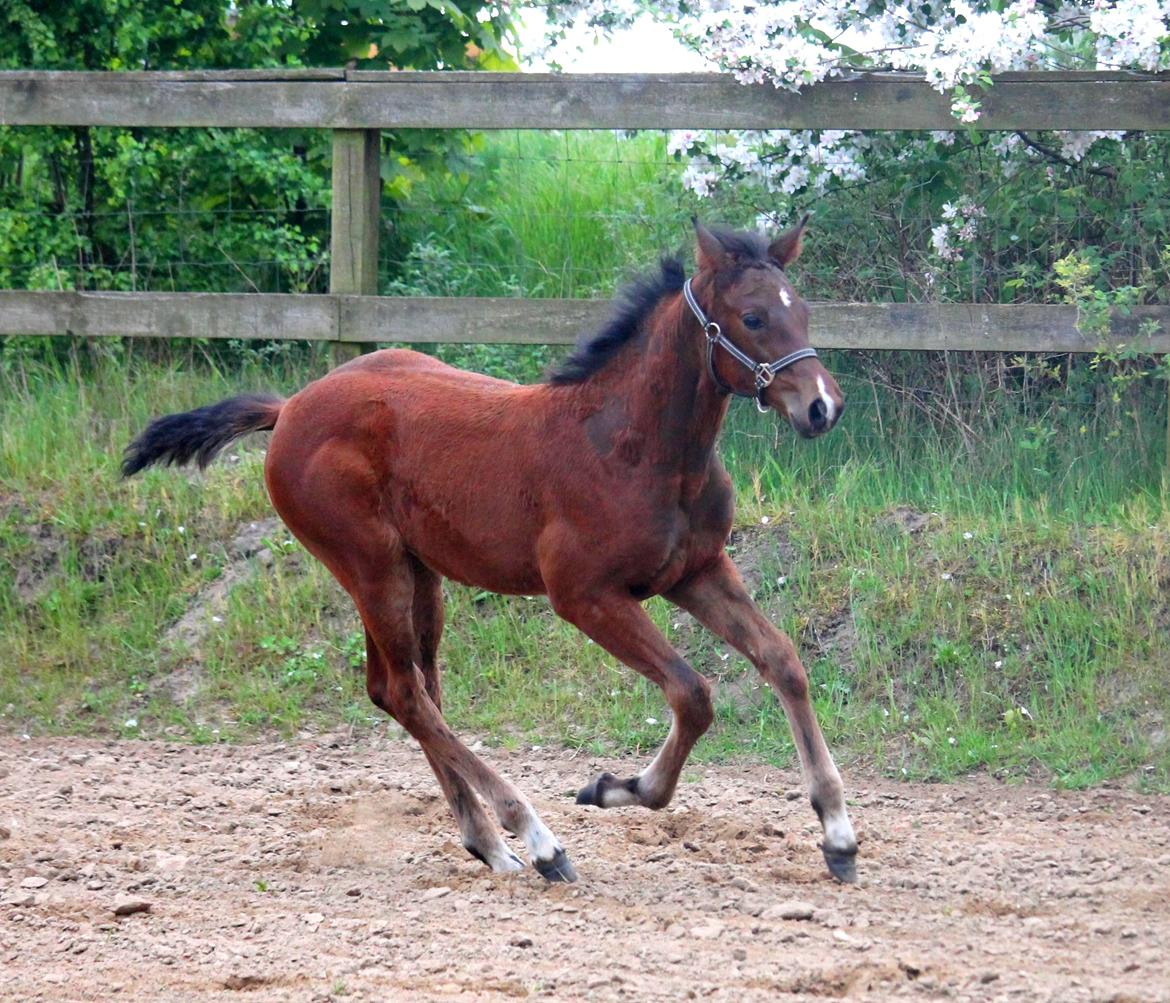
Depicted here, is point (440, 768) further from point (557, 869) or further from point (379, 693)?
point (557, 869)

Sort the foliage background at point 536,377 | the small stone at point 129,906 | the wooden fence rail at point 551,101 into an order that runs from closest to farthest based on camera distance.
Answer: the small stone at point 129,906
the foliage background at point 536,377
the wooden fence rail at point 551,101

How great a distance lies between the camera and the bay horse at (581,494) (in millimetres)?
4668

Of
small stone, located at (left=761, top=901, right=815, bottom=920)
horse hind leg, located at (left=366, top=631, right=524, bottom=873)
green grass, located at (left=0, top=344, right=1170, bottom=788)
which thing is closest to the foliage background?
green grass, located at (left=0, top=344, right=1170, bottom=788)

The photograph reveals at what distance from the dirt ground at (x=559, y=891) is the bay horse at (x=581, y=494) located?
35cm

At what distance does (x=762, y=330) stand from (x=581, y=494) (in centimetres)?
81

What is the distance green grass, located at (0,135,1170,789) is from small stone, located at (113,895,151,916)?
233 cm

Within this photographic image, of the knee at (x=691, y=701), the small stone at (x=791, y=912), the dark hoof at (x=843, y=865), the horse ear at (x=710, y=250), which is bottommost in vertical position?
the dark hoof at (x=843, y=865)

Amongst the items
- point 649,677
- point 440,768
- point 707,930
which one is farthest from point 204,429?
point 707,930


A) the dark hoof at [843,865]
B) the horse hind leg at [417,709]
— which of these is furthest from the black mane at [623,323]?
the dark hoof at [843,865]

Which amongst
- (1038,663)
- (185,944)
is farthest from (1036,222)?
(185,944)

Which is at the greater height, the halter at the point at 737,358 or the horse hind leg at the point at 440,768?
the halter at the point at 737,358

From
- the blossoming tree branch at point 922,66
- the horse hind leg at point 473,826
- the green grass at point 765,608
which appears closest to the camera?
the horse hind leg at point 473,826

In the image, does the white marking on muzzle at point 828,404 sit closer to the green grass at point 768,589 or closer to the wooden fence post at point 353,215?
the green grass at point 768,589

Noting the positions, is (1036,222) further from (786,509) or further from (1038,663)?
(1038,663)
